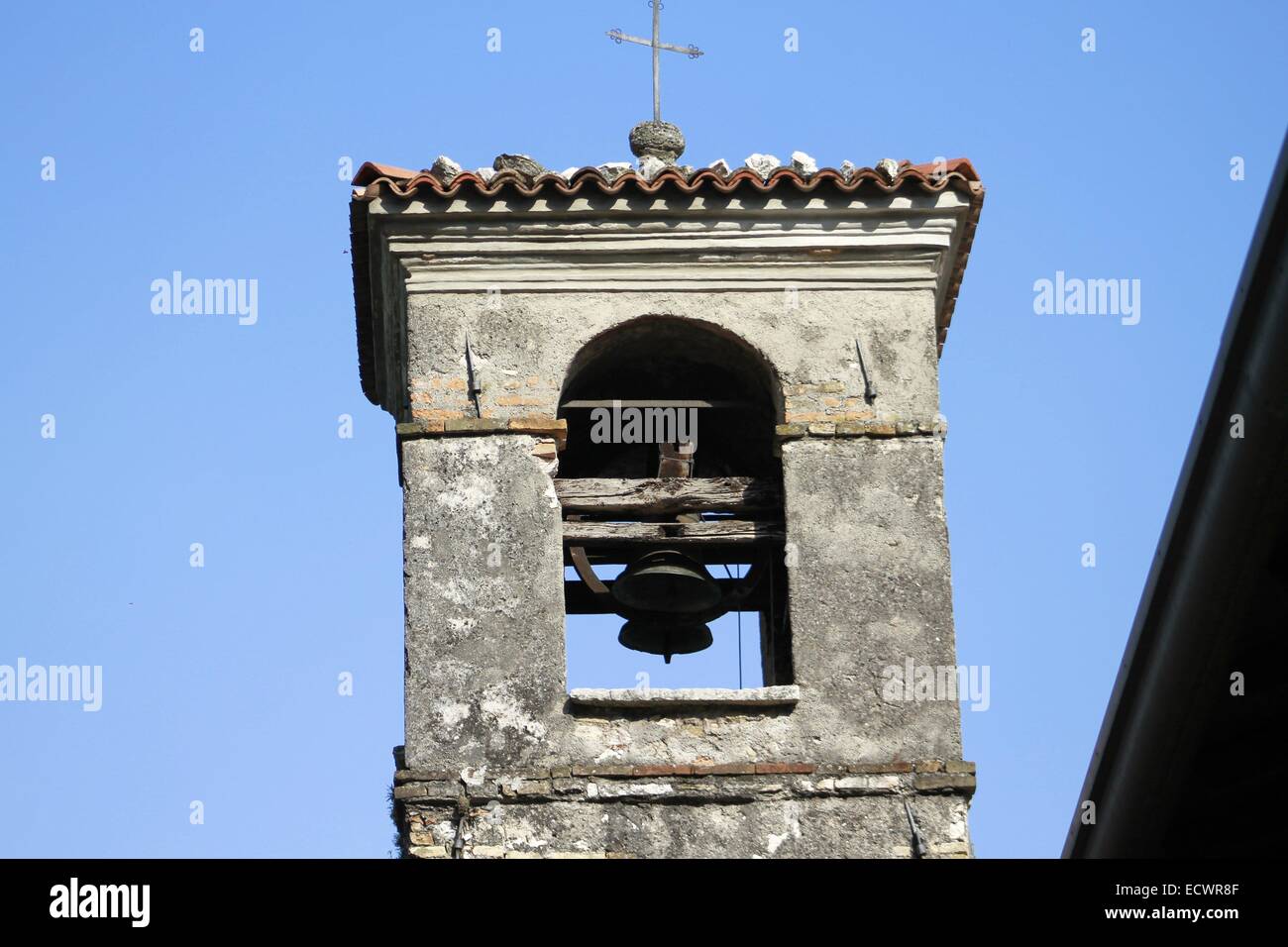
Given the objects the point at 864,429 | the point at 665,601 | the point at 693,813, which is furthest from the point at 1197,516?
the point at 665,601

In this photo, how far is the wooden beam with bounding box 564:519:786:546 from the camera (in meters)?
9.95

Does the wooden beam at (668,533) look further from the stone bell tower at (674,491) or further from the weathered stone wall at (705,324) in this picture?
the weathered stone wall at (705,324)

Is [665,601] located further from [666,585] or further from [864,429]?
[864,429]

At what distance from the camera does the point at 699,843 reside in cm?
916

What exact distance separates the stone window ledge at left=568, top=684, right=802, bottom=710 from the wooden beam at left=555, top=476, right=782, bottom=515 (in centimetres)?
96

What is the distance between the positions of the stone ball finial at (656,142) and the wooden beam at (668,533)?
2.20m

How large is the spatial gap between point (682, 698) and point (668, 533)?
89 centimetres

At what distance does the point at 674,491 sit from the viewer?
395 inches

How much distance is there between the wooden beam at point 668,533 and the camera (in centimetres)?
995

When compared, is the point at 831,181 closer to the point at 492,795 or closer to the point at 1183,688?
the point at 492,795

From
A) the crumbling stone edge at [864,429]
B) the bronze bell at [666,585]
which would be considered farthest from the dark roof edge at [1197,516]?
the crumbling stone edge at [864,429]

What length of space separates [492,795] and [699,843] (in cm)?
85

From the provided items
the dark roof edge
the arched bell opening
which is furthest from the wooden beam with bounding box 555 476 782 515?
the dark roof edge
